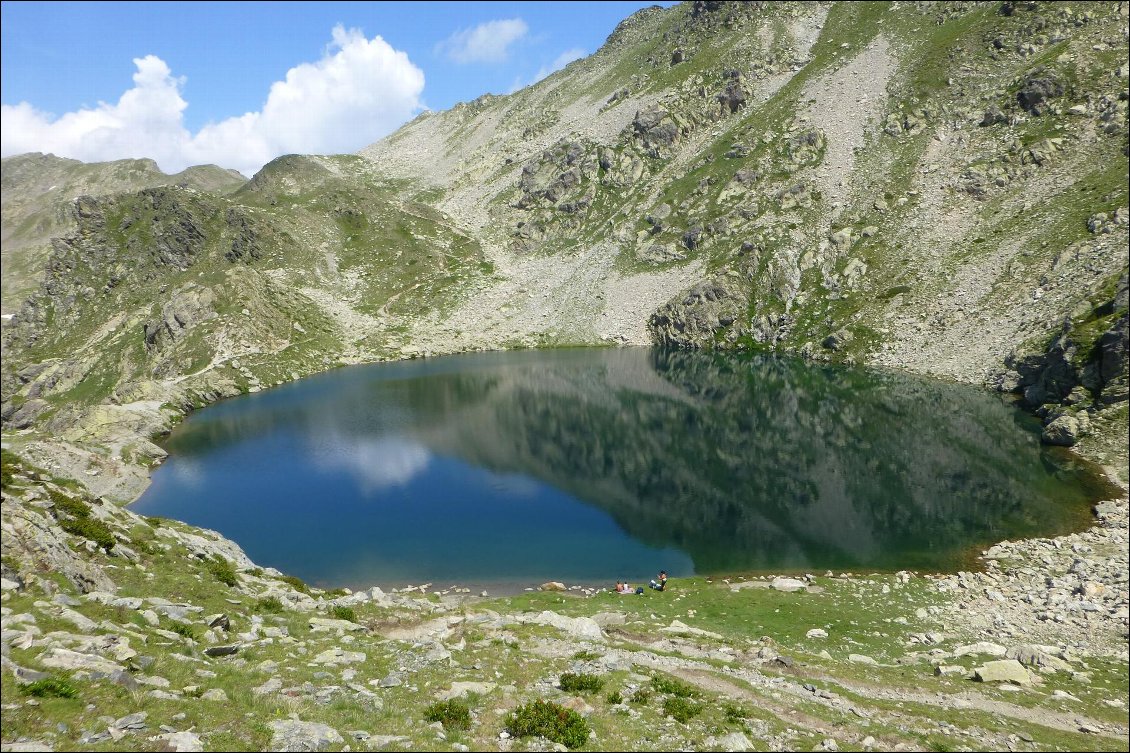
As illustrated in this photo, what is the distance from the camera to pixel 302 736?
13.4 metres

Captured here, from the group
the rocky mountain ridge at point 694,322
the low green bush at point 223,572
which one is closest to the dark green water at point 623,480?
the rocky mountain ridge at point 694,322

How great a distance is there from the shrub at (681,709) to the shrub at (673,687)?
21.7 inches

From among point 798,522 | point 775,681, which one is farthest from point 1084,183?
point 775,681

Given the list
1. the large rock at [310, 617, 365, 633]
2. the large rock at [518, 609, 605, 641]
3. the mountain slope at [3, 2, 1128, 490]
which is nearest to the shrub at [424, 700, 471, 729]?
the large rock at [310, 617, 365, 633]

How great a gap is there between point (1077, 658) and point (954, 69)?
17692 centimetres

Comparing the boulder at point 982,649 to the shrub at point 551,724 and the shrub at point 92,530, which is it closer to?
the shrub at point 551,724

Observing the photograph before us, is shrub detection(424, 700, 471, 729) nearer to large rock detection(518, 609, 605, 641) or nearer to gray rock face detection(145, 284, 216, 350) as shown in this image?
large rock detection(518, 609, 605, 641)

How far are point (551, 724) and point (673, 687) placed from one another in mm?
5264

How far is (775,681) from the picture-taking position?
21234 millimetres

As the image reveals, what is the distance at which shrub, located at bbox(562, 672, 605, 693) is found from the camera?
18.0m

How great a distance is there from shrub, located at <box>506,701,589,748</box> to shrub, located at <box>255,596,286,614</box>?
1285cm

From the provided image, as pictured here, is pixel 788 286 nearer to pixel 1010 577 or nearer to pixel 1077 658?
pixel 1010 577

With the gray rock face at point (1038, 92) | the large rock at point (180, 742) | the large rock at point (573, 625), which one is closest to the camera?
the large rock at point (180, 742)

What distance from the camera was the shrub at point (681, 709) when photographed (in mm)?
16453
